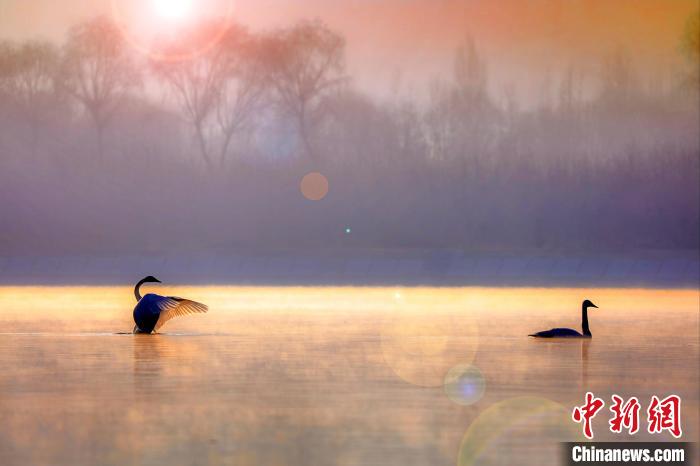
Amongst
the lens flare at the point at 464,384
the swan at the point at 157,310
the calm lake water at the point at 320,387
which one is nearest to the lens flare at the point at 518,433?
the calm lake water at the point at 320,387

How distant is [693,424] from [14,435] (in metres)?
7.14

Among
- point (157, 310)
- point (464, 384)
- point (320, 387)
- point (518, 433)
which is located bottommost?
point (518, 433)

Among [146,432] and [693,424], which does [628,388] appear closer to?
[693,424]

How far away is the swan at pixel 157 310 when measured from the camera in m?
28.3

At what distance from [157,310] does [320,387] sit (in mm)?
10520

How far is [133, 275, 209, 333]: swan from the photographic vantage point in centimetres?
2827

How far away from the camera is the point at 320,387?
1850cm

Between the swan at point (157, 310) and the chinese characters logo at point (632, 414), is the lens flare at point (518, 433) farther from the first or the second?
the swan at point (157, 310)

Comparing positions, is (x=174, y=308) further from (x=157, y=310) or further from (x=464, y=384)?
(x=464, y=384)

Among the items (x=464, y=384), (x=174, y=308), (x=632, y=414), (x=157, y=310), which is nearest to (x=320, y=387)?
(x=464, y=384)

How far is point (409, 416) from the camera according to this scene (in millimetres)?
15883

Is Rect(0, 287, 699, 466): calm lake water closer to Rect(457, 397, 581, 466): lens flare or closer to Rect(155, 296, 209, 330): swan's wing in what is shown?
Rect(457, 397, 581, 466): lens flare

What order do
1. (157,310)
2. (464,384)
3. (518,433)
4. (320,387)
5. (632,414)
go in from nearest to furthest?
1. (518,433)
2. (632,414)
3. (320,387)
4. (464,384)
5. (157,310)

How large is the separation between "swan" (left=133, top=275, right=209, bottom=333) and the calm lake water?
571 millimetres
